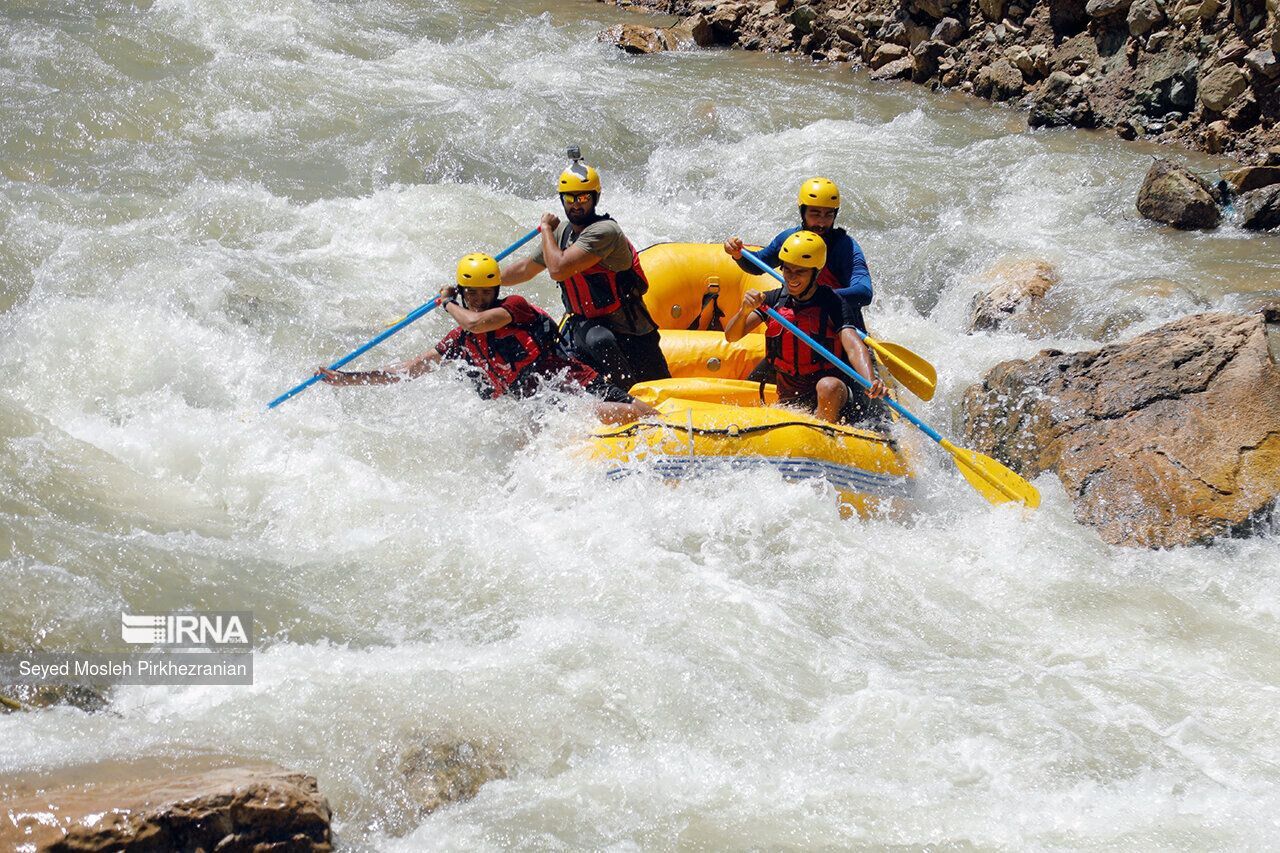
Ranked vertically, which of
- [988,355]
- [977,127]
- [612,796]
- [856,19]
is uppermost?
[856,19]

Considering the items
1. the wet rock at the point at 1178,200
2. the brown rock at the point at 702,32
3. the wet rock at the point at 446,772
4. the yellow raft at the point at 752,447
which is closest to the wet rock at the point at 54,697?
the wet rock at the point at 446,772

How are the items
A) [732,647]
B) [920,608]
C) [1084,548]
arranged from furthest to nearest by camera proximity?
[1084,548]
[920,608]
[732,647]

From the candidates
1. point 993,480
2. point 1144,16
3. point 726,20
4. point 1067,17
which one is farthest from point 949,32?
point 993,480

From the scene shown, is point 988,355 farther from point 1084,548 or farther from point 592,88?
point 592,88

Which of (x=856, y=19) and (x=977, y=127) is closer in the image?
(x=977, y=127)

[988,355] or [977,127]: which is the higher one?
[977,127]

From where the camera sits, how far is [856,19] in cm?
1337

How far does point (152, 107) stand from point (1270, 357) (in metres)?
8.50

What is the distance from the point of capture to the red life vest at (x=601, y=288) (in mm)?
6086

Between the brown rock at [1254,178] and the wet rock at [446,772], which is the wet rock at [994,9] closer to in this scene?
the brown rock at [1254,178]

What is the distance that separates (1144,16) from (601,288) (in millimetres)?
7189

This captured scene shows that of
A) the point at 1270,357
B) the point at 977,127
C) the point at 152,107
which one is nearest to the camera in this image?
the point at 1270,357

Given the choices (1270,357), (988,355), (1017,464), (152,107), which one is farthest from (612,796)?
(152,107)

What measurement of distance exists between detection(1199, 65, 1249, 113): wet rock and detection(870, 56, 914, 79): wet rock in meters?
3.23
